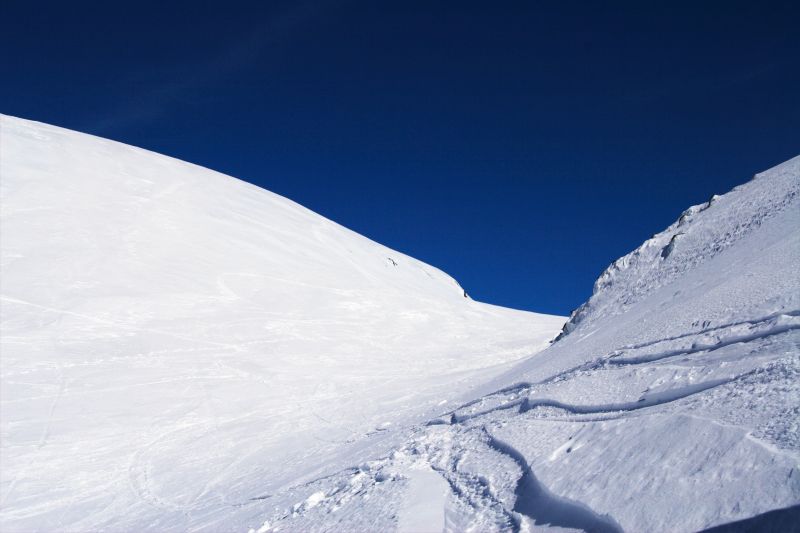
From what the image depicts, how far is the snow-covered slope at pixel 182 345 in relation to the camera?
9703mm

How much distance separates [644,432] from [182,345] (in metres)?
15.2

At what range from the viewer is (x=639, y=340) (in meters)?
6.79

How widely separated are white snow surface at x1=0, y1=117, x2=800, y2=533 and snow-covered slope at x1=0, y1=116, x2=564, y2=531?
8 cm

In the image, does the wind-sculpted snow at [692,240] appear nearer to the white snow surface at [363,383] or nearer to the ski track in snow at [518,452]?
the white snow surface at [363,383]

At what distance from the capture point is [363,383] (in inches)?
592

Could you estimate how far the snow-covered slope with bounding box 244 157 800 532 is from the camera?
3.14 m

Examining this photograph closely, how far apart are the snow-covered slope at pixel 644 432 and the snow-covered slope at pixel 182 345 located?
1.94 meters

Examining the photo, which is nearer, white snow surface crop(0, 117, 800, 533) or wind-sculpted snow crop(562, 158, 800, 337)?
white snow surface crop(0, 117, 800, 533)

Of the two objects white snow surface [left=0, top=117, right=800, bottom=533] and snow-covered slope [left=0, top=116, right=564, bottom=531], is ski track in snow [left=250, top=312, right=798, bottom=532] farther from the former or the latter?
snow-covered slope [left=0, top=116, right=564, bottom=531]

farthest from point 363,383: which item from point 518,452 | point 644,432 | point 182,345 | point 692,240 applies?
point 644,432

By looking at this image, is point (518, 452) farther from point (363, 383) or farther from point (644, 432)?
point (363, 383)

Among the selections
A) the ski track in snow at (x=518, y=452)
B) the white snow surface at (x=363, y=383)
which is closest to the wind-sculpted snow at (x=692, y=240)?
the white snow surface at (x=363, y=383)

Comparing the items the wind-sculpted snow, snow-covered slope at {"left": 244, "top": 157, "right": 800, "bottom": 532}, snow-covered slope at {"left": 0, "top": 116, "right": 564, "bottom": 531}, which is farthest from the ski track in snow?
the wind-sculpted snow

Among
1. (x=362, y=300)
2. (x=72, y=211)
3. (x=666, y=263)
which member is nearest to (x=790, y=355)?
(x=666, y=263)
